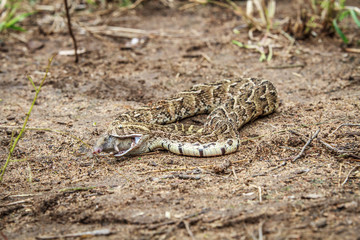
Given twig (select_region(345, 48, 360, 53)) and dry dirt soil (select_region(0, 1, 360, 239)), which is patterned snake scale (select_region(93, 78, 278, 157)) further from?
twig (select_region(345, 48, 360, 53))

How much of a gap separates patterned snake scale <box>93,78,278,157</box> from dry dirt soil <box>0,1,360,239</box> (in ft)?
0.55

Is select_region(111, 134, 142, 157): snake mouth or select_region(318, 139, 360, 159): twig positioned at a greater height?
select_region(318, 139, 360, 159): twig

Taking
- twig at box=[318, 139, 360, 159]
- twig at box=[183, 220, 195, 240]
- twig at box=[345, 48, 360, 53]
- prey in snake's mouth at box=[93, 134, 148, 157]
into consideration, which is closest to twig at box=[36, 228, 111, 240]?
twig at box=[183, 220, 195, 240]

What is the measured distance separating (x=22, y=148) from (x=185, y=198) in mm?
2936

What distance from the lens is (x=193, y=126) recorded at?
6.65 meters

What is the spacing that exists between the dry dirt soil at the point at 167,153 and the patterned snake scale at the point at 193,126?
0.17m

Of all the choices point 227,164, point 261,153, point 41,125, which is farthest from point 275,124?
point 41,125

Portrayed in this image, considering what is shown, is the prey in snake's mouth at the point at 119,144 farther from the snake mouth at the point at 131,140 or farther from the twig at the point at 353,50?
the twig at the point at 353,50

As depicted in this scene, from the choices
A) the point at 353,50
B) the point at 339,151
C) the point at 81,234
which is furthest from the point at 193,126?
the point at 353,50

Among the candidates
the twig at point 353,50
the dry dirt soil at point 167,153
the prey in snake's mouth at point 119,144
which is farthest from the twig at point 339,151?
the twig at point 353,50

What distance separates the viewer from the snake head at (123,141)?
18.9 feet

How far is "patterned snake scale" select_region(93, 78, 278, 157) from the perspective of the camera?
582cm

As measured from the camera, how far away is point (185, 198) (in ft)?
15.0

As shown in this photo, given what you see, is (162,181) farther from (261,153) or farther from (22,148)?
(22,148)
